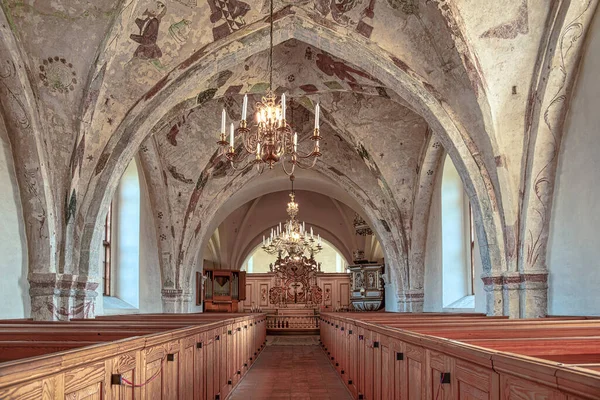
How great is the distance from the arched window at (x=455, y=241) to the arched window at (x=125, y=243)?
6783 mm

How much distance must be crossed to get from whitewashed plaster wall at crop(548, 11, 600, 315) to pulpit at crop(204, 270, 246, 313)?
543 inches

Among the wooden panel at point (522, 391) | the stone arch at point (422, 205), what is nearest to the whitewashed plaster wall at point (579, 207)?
the stone arch at point (422, 205)

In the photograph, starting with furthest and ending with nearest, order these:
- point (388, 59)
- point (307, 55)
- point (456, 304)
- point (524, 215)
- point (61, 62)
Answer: point (456, 304) < point (307, 55) < point (388, 59) < point (524, 215) < point (61, 62)

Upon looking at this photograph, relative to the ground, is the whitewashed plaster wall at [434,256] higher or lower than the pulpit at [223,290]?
higher

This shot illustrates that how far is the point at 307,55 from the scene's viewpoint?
11.2m

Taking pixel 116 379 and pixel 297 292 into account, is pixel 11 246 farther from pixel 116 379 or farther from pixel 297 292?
pixel 297 292

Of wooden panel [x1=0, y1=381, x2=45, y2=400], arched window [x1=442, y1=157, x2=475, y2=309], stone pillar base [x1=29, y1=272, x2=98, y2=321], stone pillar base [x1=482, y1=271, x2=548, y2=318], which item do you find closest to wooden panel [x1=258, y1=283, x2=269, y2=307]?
arched window [x1=442, y1=157, x2=475, y2=309]

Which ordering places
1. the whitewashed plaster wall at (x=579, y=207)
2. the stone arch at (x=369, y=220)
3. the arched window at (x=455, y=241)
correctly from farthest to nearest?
the stone arch at (x=369, y=220) < the arched window at (x=455, y=241) < the whitewashed plaster wall at (x=579, y=207)

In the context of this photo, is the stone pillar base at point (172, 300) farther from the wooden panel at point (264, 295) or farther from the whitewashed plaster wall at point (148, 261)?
the wooden panel at point (264, 295)

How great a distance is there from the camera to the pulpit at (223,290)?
20906 millimetres

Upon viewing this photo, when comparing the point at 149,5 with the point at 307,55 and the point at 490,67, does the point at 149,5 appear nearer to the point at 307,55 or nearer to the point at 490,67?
the point at 307,55

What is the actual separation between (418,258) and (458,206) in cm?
213

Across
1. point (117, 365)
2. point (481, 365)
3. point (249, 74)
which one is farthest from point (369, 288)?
point (481, 365)

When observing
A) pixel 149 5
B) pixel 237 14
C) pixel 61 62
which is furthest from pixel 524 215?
pixel 61 62
